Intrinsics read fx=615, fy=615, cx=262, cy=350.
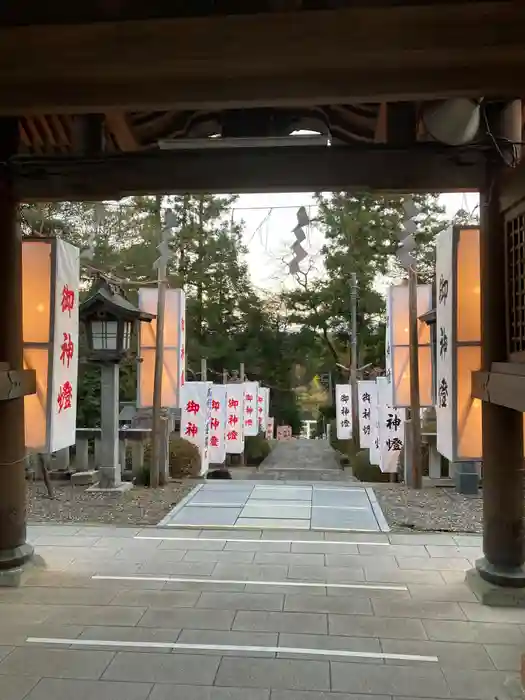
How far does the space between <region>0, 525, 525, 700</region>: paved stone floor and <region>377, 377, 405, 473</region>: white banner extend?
16.2ft

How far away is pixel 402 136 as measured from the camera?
5.30m

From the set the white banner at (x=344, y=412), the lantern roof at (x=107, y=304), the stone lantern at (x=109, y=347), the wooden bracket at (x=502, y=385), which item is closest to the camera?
the wooden bracket at (x=502, y=385)

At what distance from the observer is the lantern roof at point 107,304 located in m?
10.1

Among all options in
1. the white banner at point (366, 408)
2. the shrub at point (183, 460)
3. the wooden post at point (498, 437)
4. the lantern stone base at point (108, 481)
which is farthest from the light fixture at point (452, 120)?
the white banner at point (366, 408)

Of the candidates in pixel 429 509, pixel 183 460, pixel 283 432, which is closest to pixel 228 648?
pixel 429 509

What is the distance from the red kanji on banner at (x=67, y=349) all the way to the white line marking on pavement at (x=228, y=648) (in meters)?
2.80

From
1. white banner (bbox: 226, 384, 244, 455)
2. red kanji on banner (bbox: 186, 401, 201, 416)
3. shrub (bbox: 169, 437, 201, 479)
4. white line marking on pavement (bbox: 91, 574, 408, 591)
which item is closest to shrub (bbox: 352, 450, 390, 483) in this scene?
white banner (bbox: 226, 384, 244, 455)

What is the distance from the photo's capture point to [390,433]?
11883mm

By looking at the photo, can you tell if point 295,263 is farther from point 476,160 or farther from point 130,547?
point 130,547

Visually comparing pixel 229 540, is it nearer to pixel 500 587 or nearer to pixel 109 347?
pixel 500 587

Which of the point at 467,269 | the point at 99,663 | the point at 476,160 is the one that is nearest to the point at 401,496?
the point at 467,269

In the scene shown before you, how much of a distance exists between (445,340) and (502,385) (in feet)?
5.09

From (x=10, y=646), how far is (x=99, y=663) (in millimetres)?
718

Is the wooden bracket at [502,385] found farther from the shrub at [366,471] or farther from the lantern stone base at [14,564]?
the shrub at [366,471]
